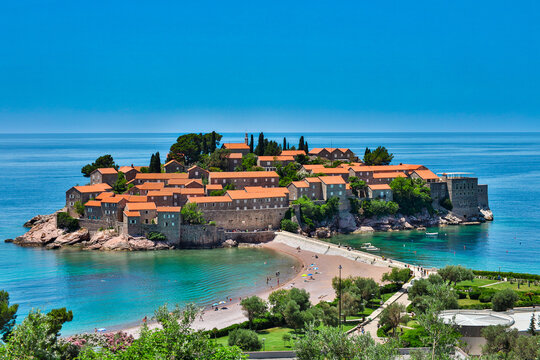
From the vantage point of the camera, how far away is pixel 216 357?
885 inches

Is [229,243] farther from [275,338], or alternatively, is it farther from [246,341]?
[246,341]

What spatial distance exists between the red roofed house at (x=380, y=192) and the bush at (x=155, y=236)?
3011cm

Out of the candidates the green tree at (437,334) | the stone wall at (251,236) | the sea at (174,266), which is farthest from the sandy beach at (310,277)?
the green tree at (437,334)

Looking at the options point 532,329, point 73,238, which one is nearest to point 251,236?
point 73,238

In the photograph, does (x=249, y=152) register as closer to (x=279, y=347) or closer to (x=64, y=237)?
(x=64, y=237)

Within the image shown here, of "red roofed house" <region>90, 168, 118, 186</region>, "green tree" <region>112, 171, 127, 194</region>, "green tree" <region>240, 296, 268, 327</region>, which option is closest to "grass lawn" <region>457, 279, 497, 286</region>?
"green tree" <region>240, 296, 268, 327</region>

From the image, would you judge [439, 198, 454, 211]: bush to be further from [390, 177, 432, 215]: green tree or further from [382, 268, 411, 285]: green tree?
[382, 268, 411, 285]: green tree

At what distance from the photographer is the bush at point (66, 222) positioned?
68.9 m

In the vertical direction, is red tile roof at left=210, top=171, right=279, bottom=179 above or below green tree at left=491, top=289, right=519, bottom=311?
above

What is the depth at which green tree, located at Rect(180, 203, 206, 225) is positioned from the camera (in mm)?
65812

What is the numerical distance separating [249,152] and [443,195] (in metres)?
32.6

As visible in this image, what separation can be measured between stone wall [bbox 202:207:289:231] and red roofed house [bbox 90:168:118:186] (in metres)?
18.7

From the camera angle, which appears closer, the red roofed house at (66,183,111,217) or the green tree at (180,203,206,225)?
the green tree at (180,203,206,225)

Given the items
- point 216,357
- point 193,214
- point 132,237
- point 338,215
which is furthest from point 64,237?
point 216,357
